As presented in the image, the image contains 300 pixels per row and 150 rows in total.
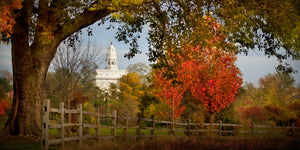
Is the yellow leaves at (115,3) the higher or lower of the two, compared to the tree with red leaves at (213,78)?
higher

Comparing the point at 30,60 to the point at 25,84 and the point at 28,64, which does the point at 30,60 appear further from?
the point at 25,84

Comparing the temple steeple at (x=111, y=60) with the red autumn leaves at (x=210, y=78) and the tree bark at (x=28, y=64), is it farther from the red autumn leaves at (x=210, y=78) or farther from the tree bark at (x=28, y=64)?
the tree bark at (x=28, y=64)

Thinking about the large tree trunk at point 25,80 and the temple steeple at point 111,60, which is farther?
the temple steeple at point 111,60

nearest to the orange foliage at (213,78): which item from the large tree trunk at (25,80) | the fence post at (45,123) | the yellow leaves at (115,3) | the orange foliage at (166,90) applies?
the orange foliage at (166,90)

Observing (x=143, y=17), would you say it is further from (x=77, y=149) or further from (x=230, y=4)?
(x=77, y=149)

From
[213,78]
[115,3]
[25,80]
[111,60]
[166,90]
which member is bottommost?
[166,90]

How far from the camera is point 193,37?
44.9 ft

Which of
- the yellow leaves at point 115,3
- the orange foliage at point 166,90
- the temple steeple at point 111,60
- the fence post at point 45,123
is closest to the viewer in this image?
the fence post at point 45,123

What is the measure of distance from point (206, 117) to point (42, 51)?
15410mm

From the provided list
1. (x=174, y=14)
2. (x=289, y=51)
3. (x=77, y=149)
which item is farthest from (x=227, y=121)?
(x=77, y=149)

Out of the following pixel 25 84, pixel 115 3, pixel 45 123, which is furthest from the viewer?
pixel 25 84

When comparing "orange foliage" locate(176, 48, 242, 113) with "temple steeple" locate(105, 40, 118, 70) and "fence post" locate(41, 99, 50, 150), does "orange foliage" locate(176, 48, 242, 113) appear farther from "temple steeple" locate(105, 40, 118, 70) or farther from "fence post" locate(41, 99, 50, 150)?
"temple steeple" locate(105, 40, 118, 70)

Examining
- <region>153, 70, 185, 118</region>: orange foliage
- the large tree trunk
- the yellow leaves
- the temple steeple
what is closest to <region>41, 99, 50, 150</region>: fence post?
the yellow leaves

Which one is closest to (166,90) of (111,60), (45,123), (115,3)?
(115,3)
